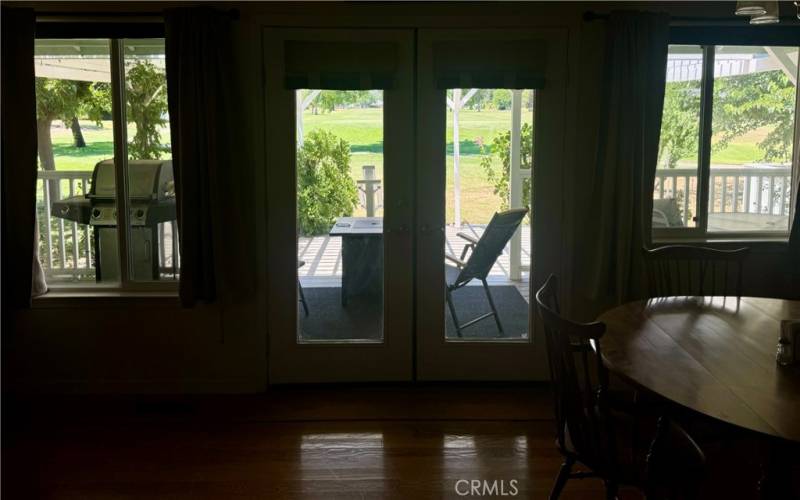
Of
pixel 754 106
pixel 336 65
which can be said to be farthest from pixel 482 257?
pixel 754 106

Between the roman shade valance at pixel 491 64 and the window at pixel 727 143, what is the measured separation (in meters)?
0.78

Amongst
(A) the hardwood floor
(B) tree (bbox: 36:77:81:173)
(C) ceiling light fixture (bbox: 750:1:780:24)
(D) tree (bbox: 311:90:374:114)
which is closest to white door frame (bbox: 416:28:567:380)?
(A) the hardwood floor

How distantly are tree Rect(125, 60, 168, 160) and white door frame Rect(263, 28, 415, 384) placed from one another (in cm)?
59

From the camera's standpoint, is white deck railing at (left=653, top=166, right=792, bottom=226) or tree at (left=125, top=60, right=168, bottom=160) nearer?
tree at (left=125, top=60, right=168, bottom=160)

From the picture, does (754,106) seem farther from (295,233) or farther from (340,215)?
(295,233)

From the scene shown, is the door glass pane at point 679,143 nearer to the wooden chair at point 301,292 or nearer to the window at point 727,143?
the window at point 727,143

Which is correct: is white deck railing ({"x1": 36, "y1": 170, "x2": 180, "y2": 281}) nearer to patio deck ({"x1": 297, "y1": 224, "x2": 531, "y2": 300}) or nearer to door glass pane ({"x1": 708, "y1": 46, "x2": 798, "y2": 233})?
patio deck ({"x1": 297, "y1": 224, "x2": 531, "y2": 300})

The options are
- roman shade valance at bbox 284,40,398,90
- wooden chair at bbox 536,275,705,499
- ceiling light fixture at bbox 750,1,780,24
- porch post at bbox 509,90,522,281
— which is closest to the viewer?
wooden chair at bbox 536,275,705,499

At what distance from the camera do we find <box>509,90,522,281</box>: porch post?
13.0ft

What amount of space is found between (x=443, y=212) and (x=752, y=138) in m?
1.79

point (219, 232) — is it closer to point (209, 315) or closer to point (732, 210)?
point (209, 315)

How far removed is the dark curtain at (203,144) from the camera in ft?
12.1

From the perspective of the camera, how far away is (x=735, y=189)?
13.7 ft

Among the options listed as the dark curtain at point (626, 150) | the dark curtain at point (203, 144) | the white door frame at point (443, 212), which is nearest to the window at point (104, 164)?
the dark curtain at point (203, 144)
